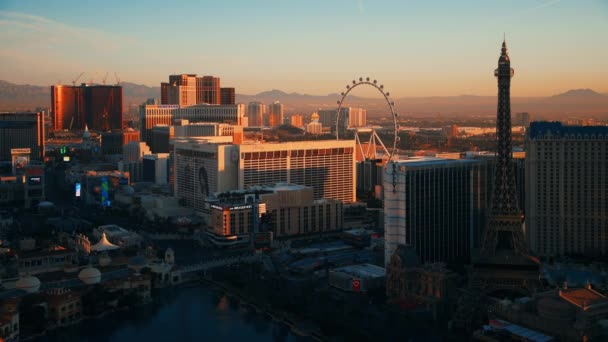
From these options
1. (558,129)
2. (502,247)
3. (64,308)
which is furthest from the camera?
(558,129)

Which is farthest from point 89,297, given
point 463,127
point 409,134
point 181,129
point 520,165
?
point 409,134

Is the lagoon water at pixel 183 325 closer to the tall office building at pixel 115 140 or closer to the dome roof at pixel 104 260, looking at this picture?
the dome roof at pixel 104 260

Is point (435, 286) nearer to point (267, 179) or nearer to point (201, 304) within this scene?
point (201, 304)

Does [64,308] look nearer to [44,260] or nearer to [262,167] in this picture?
[44,260]

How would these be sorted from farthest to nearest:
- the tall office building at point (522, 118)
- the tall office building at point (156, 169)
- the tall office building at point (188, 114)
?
the tall office building at point (188, 114)
the tall office building at point (156, 169)
the tall office building at point (522, 118)

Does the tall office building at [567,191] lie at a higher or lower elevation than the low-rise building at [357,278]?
higher

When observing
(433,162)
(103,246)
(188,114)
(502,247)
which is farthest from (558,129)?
(188,114)

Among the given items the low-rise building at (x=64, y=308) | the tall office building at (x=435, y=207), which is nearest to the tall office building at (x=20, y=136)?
the low-rise building at (x=64, y=308)

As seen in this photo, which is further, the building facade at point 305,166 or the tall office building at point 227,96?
the tall office building at point 227,96
